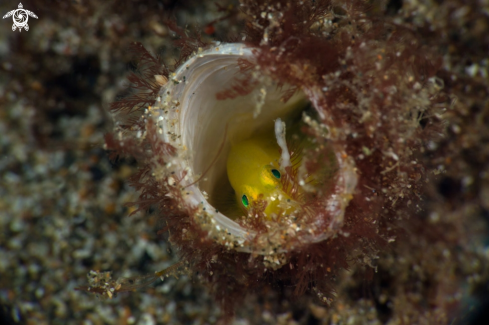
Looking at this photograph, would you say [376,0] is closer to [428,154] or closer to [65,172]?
[428,154]

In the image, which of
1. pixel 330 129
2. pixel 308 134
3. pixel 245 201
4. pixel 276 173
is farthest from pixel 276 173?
pixel 330 129

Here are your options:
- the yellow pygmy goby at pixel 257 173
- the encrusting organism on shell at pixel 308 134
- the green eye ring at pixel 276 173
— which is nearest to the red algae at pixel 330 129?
the encrusting organism on shell at pixel 308 134

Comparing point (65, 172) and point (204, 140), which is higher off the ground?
point (204, 140)

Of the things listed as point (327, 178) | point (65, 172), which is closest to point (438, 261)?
point (327, 178)

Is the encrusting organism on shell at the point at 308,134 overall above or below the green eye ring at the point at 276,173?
above

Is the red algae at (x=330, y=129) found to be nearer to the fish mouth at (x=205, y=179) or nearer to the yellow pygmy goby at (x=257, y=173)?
the fish mouth at (x=205, y=179)

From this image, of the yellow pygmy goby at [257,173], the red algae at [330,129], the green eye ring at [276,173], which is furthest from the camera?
the green eye ring at [276,173]
